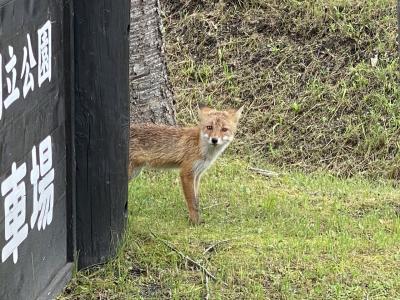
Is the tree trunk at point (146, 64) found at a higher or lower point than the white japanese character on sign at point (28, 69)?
lower

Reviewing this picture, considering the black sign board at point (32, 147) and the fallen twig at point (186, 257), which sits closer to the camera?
the black sign board at point (32, 147)

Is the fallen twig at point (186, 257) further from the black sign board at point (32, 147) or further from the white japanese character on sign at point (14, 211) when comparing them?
the white japanese character on sign at point (14, 211)

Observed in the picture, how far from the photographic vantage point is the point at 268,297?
19.2 feet

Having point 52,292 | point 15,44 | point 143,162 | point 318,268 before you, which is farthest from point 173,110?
point 15,44

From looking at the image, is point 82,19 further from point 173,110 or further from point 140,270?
point 173,110

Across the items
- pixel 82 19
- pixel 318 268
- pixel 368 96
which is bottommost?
pixel 368 96

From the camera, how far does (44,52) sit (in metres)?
5.04

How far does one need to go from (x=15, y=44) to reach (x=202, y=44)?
24.0 ft

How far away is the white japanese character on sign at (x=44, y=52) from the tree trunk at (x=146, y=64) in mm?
4391

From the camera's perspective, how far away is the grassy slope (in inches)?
403

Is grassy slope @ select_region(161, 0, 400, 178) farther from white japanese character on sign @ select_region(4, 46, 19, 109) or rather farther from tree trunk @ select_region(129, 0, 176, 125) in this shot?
white japanese character on sign @ select_region(4, 46, 19, 109)

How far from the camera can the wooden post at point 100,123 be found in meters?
5.61

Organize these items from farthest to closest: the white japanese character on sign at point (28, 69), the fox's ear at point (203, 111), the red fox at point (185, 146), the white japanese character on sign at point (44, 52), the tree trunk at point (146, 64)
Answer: the tree trunk at point (146, 64)
the fox's ear at point (203, 111)
the red fox at point (185, 146)
the white japanese character on sign at point (44, 52)
the white japanese character on sign at point (28, 69)

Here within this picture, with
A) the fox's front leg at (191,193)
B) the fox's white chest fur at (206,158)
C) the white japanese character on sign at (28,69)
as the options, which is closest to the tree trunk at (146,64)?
the fox's white chest fur at (206,158)
